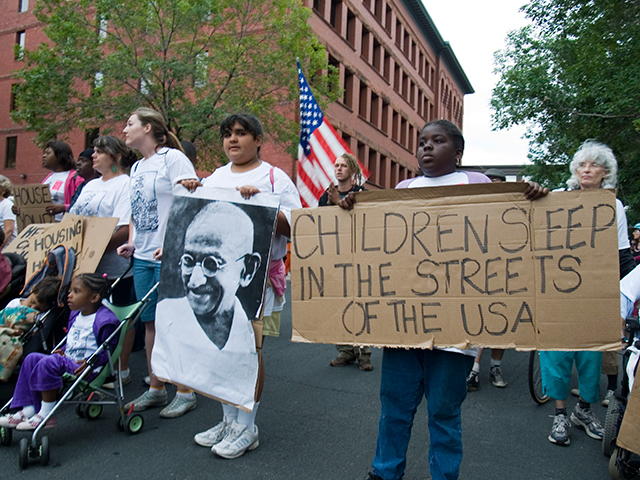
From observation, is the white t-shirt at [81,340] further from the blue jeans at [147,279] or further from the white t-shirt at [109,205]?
the white t-shirt at [109,205]

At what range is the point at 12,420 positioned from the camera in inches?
123

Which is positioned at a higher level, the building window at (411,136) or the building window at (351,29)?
the building window at (351,29)

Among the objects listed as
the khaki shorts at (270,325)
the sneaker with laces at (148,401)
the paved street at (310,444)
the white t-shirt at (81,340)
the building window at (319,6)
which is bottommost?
the paved street at (310,444)

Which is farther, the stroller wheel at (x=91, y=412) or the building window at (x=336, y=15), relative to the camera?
the building window at (x=336, y=15)

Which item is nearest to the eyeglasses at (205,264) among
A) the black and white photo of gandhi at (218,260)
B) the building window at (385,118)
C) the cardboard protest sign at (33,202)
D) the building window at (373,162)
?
the black and white photo of gandhi at (218,260)

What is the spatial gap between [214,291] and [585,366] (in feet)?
8.15

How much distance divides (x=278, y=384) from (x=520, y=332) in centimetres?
279

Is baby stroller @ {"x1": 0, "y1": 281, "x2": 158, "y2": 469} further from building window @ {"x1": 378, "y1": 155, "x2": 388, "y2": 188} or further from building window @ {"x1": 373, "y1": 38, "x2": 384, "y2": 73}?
building window @ {"x1": 378, "y1": 155, "x2": 388, "y2": 188}

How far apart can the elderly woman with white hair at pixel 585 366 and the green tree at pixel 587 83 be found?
9148 millimetres

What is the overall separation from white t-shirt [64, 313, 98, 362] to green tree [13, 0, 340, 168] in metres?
12.9

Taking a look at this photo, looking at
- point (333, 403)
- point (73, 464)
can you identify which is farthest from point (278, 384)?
point (73, 464)

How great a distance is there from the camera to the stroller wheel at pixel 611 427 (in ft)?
10.5

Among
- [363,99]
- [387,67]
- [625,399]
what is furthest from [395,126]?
[625,399]

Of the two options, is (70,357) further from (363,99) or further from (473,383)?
(363,99)
